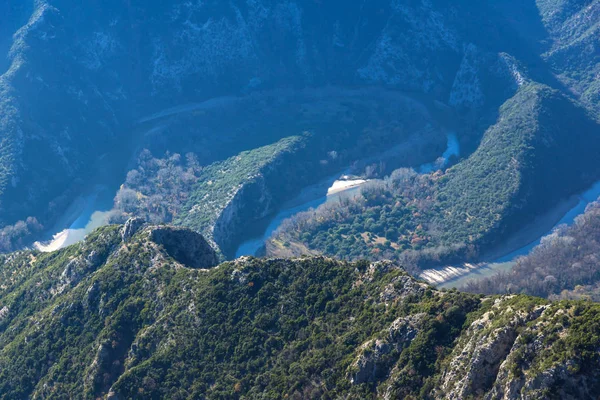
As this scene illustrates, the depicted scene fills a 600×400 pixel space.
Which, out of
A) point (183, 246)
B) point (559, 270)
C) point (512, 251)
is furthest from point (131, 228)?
point (512, 251)

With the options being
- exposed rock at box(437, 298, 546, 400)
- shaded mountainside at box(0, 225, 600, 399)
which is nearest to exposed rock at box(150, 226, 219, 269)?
shaded mountainside at box(0, 225, 600, 399)

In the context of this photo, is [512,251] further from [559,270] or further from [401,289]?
[401,289]

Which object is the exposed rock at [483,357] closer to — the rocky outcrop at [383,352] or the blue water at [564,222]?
the rocky outcrop at [383,352]

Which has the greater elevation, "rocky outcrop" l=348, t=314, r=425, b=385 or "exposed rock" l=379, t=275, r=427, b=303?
"exposed rock" l=379, t=275, r=427, b=303

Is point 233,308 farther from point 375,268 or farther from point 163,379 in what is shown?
point 375,268

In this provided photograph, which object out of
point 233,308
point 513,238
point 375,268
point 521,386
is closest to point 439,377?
point 521,386

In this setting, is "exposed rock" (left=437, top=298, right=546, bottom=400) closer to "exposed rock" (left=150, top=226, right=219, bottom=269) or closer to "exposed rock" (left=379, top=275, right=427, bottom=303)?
"exposed rock" (left=379, top=275, right=427, bottom=303)

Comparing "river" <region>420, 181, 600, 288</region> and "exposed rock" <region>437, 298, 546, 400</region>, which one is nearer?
"exposed rock" <region>437, 298, 546, 400</region>
